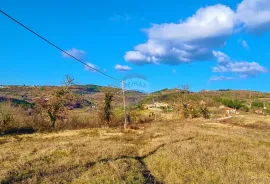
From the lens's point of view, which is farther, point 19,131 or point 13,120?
point 13,120

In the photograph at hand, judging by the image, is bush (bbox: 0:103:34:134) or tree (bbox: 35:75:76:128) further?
tree (bbox: 35:75:76:128)

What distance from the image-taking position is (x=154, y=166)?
15.6m

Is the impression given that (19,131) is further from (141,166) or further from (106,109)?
(141,166)

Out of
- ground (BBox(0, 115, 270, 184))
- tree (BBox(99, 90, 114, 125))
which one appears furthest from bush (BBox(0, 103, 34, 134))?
ground (BBox(0, 115, 270, 184))

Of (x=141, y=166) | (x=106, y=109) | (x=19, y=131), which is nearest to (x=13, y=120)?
(x=19, y=131)

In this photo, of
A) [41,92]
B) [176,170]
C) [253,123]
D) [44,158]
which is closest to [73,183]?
[176,170]

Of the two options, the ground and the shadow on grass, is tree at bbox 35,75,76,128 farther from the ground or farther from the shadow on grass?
the ground

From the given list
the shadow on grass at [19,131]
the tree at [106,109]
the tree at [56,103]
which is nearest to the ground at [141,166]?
the shadow on grass at [19,131]

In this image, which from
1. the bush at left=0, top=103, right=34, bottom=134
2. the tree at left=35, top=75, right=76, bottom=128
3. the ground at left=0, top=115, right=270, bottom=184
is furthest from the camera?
the tree at left=35, top=75, right=76, bottom=128

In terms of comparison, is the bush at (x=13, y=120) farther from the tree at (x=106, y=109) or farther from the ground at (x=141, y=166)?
the ground at (x=141, y=166)

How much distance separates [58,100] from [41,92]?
4.39m

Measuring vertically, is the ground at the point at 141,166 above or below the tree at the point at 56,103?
below

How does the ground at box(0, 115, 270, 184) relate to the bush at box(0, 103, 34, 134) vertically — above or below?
below

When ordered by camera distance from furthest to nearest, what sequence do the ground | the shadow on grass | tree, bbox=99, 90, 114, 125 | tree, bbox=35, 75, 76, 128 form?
tree, bbox=99, 90, 114, 125 → tree, bbox=35, 75, 76, 128 → the shadow on grass → the ground
